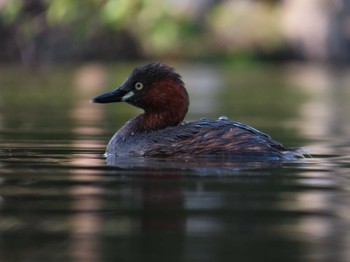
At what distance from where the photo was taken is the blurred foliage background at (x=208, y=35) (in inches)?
1853

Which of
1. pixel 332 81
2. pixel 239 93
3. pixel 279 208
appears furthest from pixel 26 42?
pixel 279 208

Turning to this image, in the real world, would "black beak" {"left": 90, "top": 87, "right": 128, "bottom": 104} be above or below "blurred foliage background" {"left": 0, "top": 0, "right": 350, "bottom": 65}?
A: below

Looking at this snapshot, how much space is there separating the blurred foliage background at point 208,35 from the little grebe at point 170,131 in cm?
3406

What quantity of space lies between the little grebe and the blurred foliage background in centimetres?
3406

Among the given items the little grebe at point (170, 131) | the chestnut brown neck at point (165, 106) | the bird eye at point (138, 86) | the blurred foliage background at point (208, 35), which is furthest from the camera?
the blurred foliage background at point (208, 35)

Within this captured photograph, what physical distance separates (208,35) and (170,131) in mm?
40609

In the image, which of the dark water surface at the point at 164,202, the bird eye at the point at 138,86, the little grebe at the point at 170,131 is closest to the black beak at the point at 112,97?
the little grebe at the point at 170,131

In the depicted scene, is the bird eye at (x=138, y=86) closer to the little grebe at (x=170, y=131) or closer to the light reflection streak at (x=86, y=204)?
the little grebe at (x=170, y=131)

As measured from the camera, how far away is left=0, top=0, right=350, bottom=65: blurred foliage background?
1853 inches

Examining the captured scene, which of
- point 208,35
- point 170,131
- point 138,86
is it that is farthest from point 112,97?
point 208,35

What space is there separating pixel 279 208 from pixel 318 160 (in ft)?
11.0

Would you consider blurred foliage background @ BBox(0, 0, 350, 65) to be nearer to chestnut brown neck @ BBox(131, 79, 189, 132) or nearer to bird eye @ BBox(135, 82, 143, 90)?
bird eye @ BBox(135, 82, 143, 90)

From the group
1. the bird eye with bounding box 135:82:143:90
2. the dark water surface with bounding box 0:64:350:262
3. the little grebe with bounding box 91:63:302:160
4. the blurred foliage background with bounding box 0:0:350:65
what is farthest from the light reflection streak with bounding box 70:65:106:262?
the blurred foliage background with bounding box 0:0:350:65

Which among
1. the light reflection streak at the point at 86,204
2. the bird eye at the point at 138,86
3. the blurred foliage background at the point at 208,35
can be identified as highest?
the blurred foliage background at the point at 208,35
